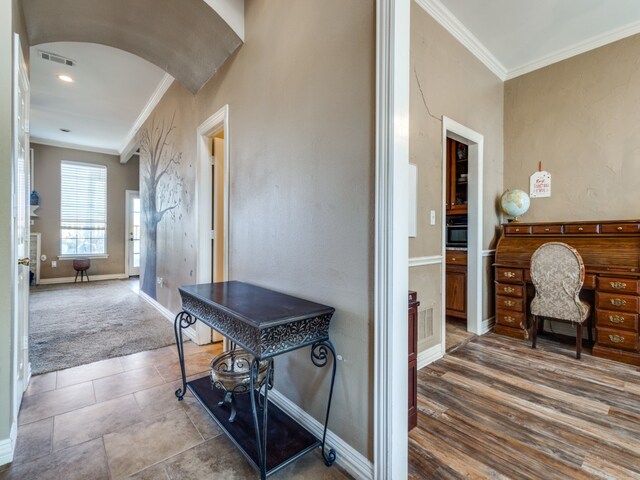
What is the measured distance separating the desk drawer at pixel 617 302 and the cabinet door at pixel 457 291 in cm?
116

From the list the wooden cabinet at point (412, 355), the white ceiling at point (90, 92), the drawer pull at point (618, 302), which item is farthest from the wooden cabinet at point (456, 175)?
the white ceiling at point (90, 92)

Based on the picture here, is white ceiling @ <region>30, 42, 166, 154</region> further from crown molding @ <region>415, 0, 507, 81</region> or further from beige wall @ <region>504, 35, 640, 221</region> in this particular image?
beige wall @ <region>504, 35, 640, 221</region>

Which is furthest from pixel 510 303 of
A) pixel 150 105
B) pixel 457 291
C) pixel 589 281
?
pixel 150 105

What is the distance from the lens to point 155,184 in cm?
439

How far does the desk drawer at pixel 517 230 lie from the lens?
10.7 ft

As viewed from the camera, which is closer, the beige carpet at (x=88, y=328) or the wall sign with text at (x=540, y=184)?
the beige carpet at (x=88, y=328)

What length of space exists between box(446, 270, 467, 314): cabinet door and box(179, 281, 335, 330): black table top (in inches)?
101

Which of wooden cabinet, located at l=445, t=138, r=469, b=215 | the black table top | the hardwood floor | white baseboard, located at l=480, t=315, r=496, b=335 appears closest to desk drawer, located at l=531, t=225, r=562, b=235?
wooden cabinet, located at l=445, t=138, r=469, b=215

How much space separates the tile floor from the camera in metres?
1.40

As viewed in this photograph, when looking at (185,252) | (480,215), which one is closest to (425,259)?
(480,215)

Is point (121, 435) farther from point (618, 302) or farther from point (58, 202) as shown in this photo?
point (58, 202)

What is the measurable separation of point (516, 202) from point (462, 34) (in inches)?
72.6

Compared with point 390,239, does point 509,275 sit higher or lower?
lower

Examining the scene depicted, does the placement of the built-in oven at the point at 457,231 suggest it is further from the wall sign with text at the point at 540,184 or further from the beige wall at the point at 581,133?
the wall sign with text at the point at 540,184
